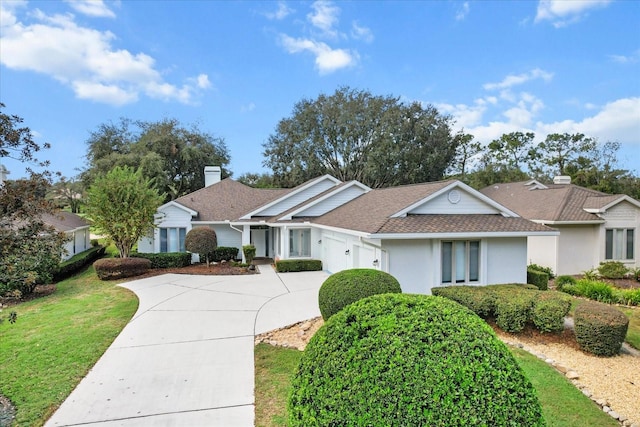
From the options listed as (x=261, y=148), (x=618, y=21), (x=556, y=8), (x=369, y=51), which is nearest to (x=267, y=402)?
(x=556, y=8)

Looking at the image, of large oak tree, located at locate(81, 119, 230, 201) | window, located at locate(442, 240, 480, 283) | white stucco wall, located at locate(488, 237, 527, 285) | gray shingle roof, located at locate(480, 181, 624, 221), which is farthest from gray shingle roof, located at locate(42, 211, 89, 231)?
gray shingle roof, located at locate(480, 181, 624, 221)

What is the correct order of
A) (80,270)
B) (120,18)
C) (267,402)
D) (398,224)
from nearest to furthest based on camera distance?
1. (267,402)
2. (398,224)
3. (120,18)
4. (80,270)

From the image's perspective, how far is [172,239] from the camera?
73.1 ft

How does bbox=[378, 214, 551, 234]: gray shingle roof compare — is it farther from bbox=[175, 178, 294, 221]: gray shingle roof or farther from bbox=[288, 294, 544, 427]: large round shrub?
bbox=[175, 178, 294, 221]: gray shingle roof

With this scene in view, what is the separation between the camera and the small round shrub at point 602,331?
26.0 feet

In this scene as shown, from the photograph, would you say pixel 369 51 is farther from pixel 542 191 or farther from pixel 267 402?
pixel 267 402

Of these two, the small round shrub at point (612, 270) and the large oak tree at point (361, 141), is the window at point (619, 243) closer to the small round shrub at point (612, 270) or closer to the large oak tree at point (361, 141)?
the small round shrub at point (612, 270)

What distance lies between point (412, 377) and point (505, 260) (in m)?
11.9

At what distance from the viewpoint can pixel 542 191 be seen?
2288 centimetres

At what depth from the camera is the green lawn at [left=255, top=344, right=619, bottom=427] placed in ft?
17.6

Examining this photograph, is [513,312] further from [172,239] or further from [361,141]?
[361,141]

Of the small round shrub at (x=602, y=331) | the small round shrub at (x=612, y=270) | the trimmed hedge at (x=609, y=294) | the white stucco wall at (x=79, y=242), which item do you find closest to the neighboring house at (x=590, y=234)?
the small round shrub at (x=612, y=270)

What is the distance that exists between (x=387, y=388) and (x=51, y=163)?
6.45 m

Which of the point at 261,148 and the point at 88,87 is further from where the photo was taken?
the point at 261,148
